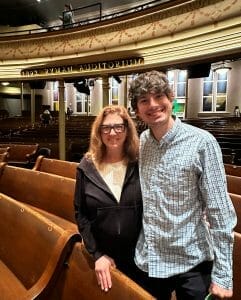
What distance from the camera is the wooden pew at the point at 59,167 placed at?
396 centimetres

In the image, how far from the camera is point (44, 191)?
3346mm

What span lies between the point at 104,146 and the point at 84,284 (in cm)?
62

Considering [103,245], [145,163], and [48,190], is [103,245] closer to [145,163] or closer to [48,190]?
[145,163]

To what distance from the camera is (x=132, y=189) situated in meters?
1.42

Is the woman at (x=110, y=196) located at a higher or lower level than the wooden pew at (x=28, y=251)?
higher

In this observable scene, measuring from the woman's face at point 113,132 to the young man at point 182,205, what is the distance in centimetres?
19

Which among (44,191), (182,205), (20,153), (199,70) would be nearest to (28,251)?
(182,205)

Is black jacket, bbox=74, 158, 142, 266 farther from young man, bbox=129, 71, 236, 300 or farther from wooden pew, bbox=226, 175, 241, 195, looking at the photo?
wooden pew, bbox=226, 175, 241, 195

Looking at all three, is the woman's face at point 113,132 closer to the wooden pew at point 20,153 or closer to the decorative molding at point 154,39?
the decorative molding at point 154,39

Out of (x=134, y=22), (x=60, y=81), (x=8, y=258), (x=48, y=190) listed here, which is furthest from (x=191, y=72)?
(x=8, y=258)

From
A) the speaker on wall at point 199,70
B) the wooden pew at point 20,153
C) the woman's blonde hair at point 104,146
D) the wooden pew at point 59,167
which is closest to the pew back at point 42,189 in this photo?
the wooden pew at point 59,167

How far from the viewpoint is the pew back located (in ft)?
10.0

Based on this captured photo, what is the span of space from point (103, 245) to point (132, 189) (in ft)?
0.93

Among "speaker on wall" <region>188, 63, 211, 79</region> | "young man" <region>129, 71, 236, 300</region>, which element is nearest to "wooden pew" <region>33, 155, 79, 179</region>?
"young man" <region>129, 71, 236, 300</region>
